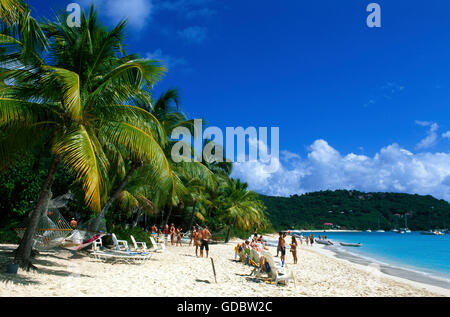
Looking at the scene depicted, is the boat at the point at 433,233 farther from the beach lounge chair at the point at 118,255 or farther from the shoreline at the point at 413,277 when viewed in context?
the beach lounge chair at the point at 118,255

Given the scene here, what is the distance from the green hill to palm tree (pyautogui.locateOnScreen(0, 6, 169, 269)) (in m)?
91.9

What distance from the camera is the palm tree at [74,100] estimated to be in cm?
649

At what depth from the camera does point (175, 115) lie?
12.4 meters

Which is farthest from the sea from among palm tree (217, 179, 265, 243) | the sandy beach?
the sandy beach

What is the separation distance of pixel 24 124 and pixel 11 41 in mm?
1743

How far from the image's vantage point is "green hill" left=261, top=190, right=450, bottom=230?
10506 cm

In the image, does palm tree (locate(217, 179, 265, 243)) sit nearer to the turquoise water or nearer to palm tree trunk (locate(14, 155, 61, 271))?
the turquoise water

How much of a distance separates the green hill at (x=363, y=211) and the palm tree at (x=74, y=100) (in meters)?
91.9

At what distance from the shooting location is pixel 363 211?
4535 inches

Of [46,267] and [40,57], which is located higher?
[40,57]

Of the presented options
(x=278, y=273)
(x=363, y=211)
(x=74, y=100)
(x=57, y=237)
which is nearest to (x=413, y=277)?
(x=278, y=273)

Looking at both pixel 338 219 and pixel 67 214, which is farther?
pixel 338 219
